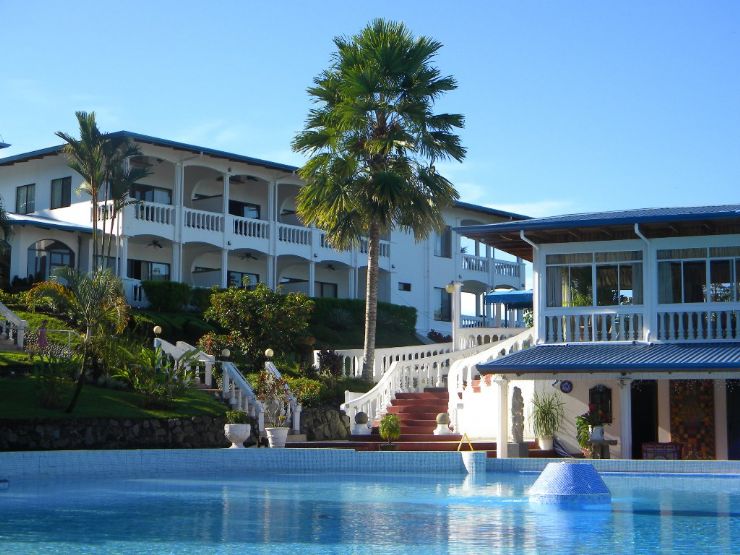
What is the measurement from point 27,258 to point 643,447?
23547mm

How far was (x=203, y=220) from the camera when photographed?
4259 centimetres

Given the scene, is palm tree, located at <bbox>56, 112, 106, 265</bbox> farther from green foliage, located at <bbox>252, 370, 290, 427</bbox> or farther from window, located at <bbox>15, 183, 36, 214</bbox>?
green foliage, located at <bbox>252, 370, 290, 427</bbox>

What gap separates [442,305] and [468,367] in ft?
77.1

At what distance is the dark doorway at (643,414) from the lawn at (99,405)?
9461 millimetres

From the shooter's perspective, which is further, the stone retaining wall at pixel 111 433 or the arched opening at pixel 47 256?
the arched opening at pixel 47 256

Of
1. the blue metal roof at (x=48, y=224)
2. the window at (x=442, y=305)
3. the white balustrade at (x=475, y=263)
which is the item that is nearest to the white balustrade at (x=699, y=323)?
the blue metal roof at (x=48, y=224)

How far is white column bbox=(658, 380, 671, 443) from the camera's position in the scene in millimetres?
26578

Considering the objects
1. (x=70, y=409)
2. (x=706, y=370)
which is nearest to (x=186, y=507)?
(x=70, y=409)

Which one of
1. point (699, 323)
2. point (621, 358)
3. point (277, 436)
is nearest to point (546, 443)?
point (621, 358)

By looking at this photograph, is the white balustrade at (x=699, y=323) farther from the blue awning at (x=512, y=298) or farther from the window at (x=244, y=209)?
the window at (x=244, y=209)

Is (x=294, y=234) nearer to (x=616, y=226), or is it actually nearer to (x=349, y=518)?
(x=616, y=226)

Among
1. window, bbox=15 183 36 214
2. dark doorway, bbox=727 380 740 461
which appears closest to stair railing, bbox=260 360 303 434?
dark doorway, bbox=727 380 740 461

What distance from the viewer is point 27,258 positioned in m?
40.7

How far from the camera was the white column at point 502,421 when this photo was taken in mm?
25703
